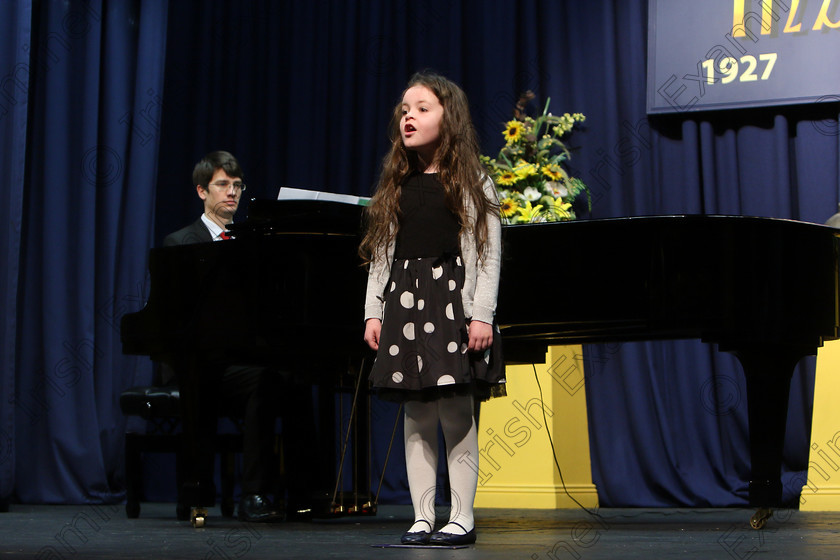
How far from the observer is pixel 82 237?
5047 mm

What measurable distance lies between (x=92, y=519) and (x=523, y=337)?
182 cm

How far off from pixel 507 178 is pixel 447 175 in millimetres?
2189

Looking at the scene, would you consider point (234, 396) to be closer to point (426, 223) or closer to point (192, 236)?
point (192, 236)

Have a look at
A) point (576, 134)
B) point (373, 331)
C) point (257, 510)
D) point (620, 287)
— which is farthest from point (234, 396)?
point (576, 134)

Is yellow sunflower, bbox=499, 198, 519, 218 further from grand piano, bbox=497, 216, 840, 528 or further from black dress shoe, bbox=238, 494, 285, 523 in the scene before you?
black dress shoe, bbox=238, 494, 285, 523

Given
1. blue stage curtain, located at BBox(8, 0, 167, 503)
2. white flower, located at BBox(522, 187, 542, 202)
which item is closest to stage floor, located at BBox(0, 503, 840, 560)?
blue stage curtain, located at BBox(8, 0, 167, 503)

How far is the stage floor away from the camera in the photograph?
2.29 meters

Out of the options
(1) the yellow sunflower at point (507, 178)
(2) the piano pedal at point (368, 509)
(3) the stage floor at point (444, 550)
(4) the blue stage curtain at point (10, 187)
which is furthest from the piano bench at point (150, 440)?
(1) the yellow sunflower at point (507, 178)

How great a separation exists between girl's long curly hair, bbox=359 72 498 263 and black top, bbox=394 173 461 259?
0.07 ft

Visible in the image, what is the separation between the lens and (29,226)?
4.98 metres

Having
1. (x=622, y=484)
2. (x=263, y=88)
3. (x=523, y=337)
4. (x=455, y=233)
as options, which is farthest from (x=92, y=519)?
(x=263, y=88)

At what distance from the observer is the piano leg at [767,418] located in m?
3.05

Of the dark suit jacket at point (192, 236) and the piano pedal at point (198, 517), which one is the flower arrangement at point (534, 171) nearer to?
the dark suit jacket at point (192, 236)

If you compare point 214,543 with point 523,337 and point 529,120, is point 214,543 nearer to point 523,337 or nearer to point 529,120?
point 523,337
